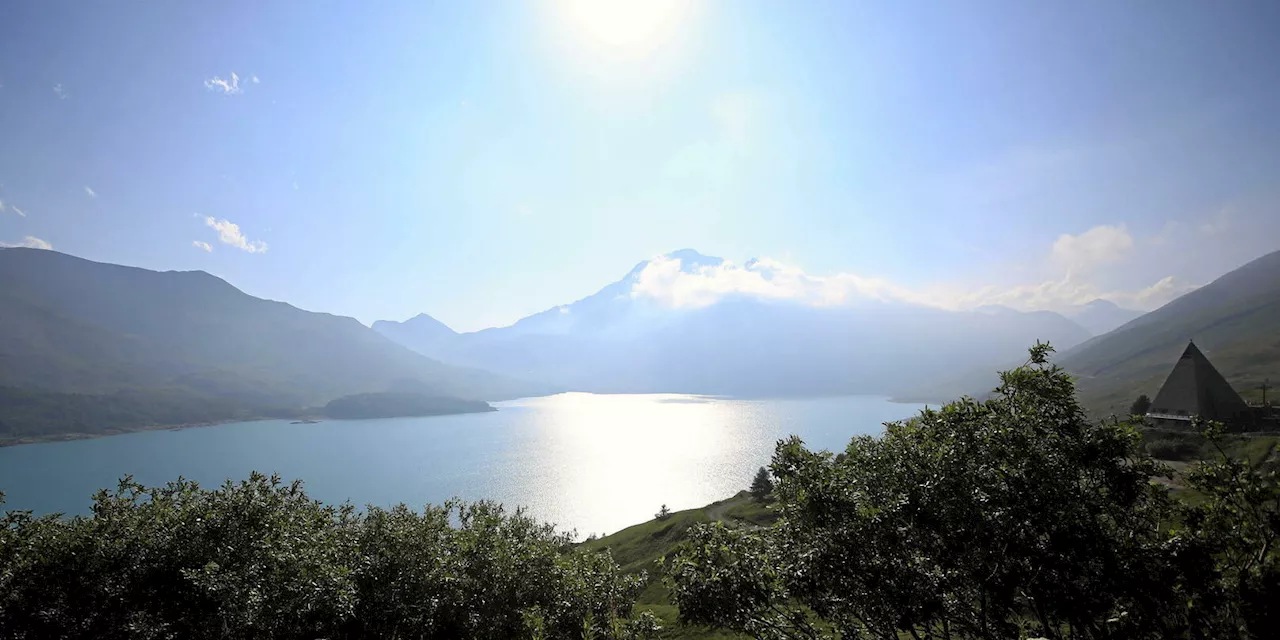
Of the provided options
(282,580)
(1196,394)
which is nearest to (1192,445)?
(1196,394)

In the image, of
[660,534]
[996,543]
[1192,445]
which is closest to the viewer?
[996,543]

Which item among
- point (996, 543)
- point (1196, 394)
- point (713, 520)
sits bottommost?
point (713, 520)

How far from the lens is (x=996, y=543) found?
1297 centimetres

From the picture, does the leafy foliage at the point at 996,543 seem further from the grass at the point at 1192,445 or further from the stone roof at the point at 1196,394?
the stone roof at the point at 1196,394

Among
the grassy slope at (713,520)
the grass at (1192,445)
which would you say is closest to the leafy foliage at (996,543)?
the grassy slope at (713,520)

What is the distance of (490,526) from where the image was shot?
2166 centimetres

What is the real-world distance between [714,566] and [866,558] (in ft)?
12.8

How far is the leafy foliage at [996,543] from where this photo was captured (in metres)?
11.9

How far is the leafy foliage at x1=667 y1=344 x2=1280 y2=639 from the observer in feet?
39.1

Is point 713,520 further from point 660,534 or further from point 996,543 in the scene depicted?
point 996,543

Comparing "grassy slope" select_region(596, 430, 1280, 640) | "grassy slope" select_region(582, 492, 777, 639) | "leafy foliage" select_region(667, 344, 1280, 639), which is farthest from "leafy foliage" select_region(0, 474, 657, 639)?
"grassy slope" select_region(582, 492, 777, 639)

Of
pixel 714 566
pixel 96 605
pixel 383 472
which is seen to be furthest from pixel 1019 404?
pixel 383 472

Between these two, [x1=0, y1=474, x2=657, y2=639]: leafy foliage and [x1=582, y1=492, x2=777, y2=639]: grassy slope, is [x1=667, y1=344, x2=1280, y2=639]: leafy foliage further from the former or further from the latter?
[x1=582, y1=492, x2=777, y2=639]: grassy slope

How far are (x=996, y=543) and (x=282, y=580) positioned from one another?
876 inches
